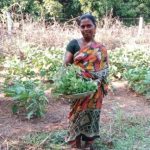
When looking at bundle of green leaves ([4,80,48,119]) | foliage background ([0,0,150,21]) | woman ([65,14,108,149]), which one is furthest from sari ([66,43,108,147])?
foliage background ([0,0,150,21])

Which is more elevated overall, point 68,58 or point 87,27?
point 87,27

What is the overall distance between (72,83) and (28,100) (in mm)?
1583

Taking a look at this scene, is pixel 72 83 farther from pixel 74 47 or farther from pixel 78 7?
pixel 78 7

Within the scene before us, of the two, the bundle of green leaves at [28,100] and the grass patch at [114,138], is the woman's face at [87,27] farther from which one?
the bundle of green leaves at [28,100]

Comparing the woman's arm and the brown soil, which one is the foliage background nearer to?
the brown soil

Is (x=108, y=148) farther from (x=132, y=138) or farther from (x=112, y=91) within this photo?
(x=112, y=91)

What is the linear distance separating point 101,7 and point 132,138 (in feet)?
49.3

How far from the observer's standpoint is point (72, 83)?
12.9ft

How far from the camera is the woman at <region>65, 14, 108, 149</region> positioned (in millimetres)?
4141

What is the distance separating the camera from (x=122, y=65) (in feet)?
27.8

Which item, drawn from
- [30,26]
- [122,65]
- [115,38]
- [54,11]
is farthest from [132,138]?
[54,11]

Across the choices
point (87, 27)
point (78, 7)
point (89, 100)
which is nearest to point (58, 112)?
point (89, 100)

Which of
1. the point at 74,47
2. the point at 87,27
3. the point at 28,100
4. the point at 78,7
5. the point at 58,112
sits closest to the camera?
the point at 87,27

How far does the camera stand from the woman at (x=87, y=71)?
4141mm
